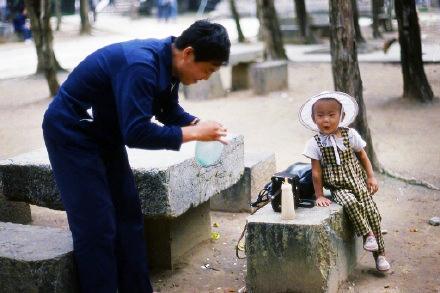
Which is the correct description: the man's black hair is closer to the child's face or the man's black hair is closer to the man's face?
the man's face

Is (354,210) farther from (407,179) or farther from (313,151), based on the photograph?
(407,179)

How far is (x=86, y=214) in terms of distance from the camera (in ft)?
9.98

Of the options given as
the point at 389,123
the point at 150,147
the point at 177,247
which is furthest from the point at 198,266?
the point at 389,123

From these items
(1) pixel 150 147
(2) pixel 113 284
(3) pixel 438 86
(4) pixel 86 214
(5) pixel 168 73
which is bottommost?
(3) pixel 438 86

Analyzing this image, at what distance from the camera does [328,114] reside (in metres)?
4.03

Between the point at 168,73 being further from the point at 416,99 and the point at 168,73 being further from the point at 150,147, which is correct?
the point at 416,99

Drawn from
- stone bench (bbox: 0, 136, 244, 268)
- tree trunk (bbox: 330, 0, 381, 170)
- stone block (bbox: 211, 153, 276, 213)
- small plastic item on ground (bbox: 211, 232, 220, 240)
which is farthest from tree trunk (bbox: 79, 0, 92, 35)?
stone bench (bbox: 0, 136, 244, 268)

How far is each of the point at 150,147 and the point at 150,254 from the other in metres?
1.88

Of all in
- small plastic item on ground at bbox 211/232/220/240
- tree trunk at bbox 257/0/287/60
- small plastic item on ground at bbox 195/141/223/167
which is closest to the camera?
small plastic item on ground at bbox 195/141/223/167

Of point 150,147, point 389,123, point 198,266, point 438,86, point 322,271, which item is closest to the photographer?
point 150,147

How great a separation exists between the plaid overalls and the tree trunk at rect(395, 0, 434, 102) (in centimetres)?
641

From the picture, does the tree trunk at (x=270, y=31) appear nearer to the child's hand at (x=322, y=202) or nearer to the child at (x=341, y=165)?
the child at (x=341, y=165)

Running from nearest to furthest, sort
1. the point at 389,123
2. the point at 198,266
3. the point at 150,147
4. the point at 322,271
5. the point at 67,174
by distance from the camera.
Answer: the point at 150,147, the point at 67,174, the point at 322,271, the point at 198,266, the point at 389,123

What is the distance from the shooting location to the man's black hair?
276cm
